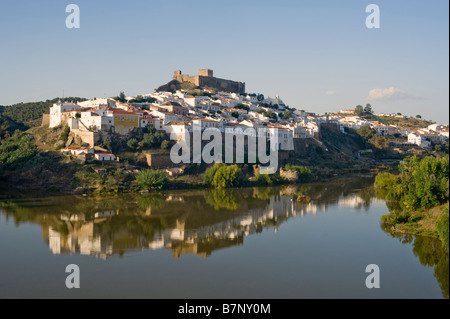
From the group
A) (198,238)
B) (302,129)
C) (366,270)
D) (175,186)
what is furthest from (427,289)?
(302,129)

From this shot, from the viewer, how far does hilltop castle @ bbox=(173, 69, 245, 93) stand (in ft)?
192

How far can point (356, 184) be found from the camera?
2898 centimetres

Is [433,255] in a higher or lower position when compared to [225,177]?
lower

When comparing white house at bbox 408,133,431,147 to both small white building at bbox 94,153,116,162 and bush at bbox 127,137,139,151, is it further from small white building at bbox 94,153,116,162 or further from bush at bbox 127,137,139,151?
small white building at bbox 94,153,116,162

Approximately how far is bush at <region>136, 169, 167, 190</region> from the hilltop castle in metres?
35.2

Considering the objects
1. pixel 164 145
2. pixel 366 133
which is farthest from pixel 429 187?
pixel 366 133

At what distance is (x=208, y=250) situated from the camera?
13.0 meters

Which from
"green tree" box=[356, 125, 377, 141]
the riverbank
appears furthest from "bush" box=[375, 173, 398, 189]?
"green tree" box=[356, 125, 377, 141]

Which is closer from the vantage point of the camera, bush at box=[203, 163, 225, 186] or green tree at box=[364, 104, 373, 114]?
bush at box=[203, 163, 225, 186]

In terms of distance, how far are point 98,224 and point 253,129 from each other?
20785 millimetres

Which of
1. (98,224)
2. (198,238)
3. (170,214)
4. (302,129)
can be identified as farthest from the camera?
(302,129)

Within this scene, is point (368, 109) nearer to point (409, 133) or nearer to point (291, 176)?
point (409, 133)

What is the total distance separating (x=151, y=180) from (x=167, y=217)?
666 cm
